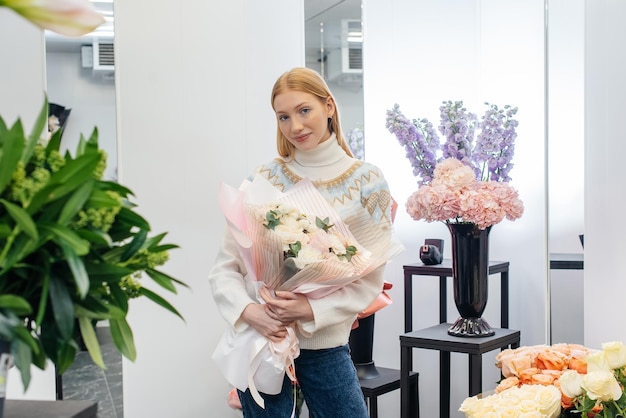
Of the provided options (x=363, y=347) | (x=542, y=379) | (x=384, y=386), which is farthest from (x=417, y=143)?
(x=542, y=379)

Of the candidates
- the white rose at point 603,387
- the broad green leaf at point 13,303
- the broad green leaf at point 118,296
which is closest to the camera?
the broad green leaf at point 13,303

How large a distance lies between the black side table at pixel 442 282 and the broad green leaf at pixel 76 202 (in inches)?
107

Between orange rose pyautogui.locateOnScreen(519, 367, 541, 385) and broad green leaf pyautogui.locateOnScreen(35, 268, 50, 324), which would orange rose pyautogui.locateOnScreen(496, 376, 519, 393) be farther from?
broad green leaf pyautogui.locateOnScreen(35, 268, 50, 324)

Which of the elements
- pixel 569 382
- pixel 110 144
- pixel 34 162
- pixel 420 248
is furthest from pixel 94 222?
pixel 420 248

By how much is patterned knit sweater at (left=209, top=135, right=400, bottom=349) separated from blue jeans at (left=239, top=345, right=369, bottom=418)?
0.04 meters

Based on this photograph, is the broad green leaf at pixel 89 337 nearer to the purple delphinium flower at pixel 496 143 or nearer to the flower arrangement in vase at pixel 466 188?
the flower arrangement in vase at pixel 466 188

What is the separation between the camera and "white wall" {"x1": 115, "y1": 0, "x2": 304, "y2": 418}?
3.08 m

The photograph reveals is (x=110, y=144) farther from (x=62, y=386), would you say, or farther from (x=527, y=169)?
(x=527, y=169)

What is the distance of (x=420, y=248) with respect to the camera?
351 cm

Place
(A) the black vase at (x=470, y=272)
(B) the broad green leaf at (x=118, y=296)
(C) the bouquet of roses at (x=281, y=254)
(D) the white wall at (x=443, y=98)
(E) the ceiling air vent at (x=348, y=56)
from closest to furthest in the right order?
1. (B) the broad green leaf at (x=118, y=296)
2. (C) the bouquet of roses at (x=281, y=254)
3. (A) the black vase at (x=470, y=272)
4. (D) the white wall at (x=443, y=98)
5. (E) the ceiling air vent at (x=348, y=56)

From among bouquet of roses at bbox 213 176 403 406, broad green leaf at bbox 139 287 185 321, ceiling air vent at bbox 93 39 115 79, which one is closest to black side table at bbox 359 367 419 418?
bouquet of roses at bbox 213 176 403 406

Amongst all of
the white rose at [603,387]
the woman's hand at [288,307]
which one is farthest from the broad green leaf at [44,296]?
the woman's hand at [288,307]

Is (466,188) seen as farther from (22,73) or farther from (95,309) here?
(95,309)

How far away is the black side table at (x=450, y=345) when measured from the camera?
9.82ft
